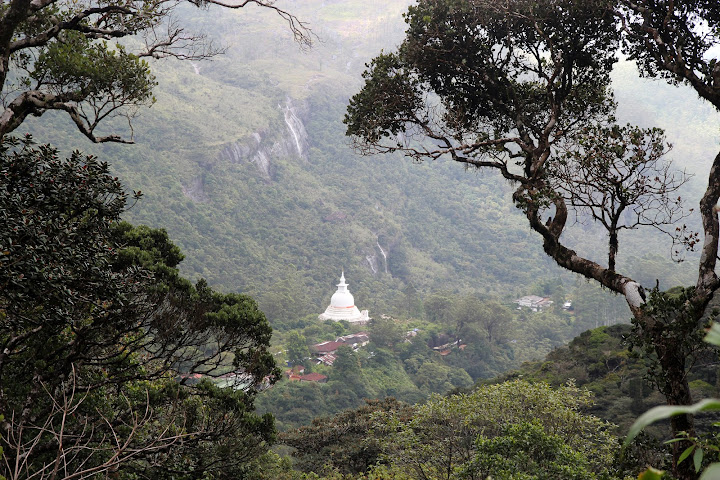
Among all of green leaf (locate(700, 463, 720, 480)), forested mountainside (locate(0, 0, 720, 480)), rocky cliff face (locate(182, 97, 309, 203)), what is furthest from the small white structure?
green leaf (locate(700, 463, 720, 480))

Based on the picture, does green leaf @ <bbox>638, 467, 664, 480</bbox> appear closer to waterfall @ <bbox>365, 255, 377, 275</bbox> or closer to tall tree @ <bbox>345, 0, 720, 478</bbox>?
tall tree @ <bbox>345, 0, 720, 478</bbox>

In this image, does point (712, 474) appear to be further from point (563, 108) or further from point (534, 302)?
point (534, 302)

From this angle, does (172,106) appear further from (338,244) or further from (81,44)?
(81,44)

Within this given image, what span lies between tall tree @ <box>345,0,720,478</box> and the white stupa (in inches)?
1805

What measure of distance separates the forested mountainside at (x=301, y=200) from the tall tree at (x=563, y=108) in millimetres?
42438

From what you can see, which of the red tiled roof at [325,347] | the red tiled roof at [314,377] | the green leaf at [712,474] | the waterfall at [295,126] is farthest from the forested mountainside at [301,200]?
the green leaf at [712,474]

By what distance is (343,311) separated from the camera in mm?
52562

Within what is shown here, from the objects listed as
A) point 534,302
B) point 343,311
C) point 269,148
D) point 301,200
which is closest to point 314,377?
point 343,311

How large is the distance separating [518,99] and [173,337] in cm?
546

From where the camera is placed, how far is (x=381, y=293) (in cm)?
6712

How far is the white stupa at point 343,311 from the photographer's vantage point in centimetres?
5212

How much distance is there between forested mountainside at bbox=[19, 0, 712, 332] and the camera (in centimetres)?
5894

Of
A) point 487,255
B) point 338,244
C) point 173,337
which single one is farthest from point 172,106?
point 173,337

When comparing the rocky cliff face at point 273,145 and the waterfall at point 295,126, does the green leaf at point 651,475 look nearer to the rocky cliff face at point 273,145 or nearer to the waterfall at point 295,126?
the rocky cliff face at point 273,145
